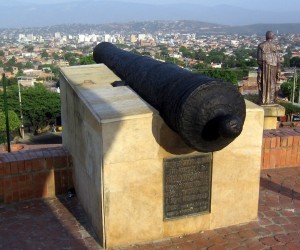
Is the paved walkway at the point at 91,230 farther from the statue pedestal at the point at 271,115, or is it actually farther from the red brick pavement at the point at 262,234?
the statue pedestal at the point at 271,115

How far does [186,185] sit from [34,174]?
1.62m

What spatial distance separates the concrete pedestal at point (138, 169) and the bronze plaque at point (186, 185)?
0.04m

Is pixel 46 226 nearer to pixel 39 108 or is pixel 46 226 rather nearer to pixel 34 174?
pixel 34 174

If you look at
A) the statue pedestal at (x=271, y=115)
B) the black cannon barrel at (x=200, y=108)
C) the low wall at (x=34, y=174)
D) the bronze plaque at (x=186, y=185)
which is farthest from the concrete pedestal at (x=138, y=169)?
the statue pedestal at (x=271, y=115)

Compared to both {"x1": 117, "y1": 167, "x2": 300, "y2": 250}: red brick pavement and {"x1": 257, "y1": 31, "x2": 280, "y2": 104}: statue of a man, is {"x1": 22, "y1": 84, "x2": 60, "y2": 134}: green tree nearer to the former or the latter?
{"x1": 257, "y1": 31, "x2": 280, "y2": 104}: statue of a man

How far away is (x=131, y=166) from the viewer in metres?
3.16

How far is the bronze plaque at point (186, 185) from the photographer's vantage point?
3338mm

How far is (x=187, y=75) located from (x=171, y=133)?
458 millimetres

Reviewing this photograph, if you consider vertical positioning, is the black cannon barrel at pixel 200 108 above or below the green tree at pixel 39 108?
above

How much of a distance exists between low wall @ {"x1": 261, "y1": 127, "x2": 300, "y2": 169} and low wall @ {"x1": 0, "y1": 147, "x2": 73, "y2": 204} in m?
2.21

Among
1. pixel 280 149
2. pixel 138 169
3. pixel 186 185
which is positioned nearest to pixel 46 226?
pixel 138 169

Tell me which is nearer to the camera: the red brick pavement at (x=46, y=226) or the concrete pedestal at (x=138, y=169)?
the concrete pedestal at (x=138, y=169)

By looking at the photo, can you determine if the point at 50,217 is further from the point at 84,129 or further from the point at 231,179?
the point at 231,179

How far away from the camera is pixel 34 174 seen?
165 inches
